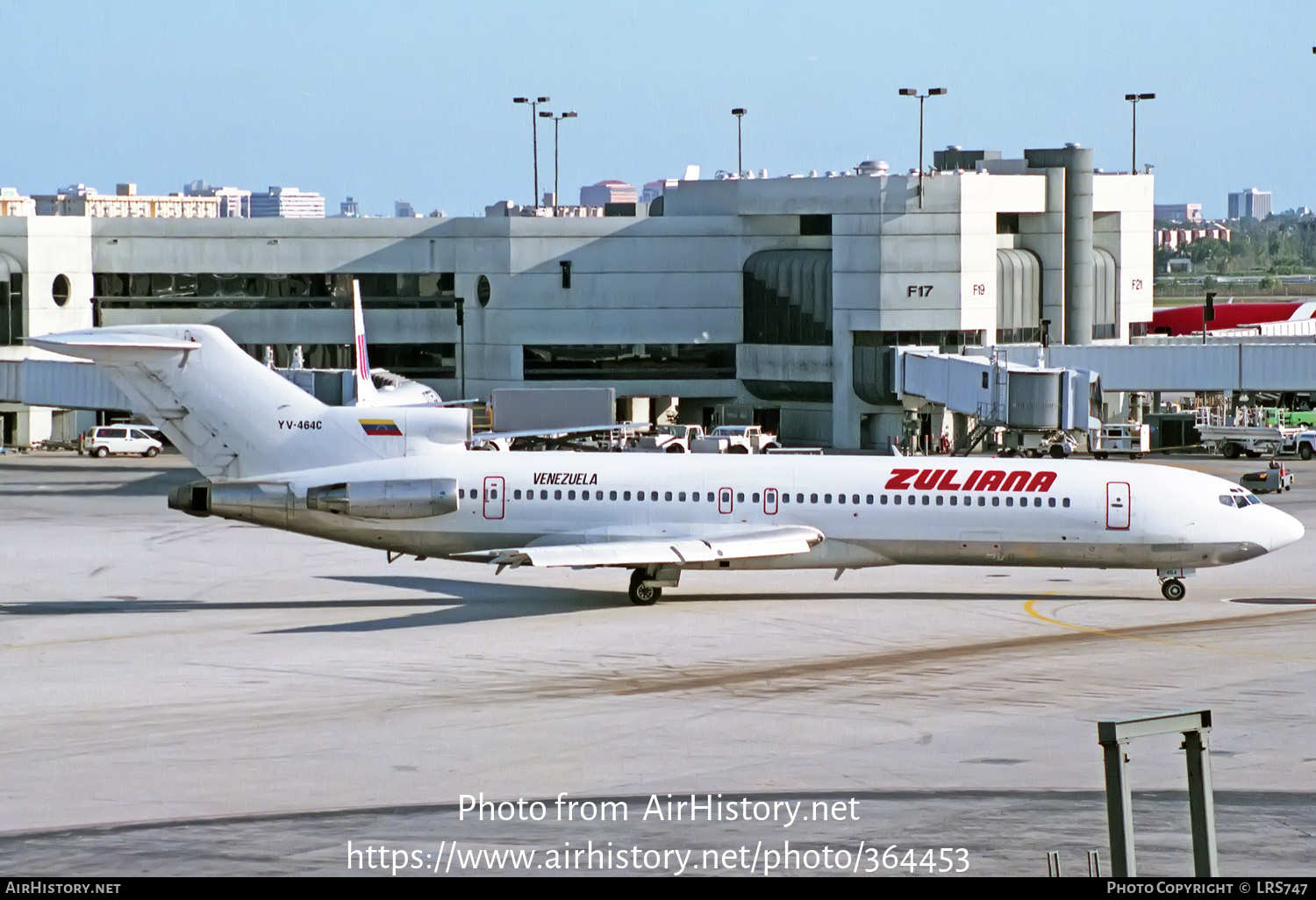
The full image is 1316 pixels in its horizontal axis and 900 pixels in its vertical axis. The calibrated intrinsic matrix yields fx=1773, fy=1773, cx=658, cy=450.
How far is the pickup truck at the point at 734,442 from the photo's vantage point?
235 feet

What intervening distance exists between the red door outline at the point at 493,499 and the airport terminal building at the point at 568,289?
146ft

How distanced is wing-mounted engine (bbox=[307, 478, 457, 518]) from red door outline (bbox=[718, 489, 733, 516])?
5822mm

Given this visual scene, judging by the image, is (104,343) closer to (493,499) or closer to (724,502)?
(493,499)

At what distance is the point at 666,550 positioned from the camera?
37.3 m

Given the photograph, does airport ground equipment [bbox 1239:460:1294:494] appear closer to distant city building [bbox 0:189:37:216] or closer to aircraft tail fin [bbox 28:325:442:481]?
aircraft tail fin [bbox 28:325:442:481]

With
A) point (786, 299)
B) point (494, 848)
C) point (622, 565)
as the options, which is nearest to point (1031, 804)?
point (494, 848)

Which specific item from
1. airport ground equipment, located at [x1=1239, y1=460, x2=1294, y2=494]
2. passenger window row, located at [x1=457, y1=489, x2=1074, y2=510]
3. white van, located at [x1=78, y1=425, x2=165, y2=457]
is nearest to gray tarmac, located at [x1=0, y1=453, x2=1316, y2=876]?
passenger window row, located at [x1=457, y1=489, x2=1074, y2=510]

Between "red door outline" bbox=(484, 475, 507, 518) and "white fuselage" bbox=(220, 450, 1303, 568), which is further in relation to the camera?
"red door outline" bbox=(484, 475, 507, 518)

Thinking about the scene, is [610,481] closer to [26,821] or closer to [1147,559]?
[1147,559]

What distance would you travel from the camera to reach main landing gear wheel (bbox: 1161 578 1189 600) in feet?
130

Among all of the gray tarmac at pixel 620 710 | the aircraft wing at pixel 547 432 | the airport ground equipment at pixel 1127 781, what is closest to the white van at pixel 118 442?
the aircraft wing at pixel 547 432

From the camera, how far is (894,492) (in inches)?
1517

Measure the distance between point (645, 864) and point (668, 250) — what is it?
2636 inches

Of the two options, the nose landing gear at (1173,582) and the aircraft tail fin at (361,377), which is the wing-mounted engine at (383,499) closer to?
the nose landing gear at (1173,582)
